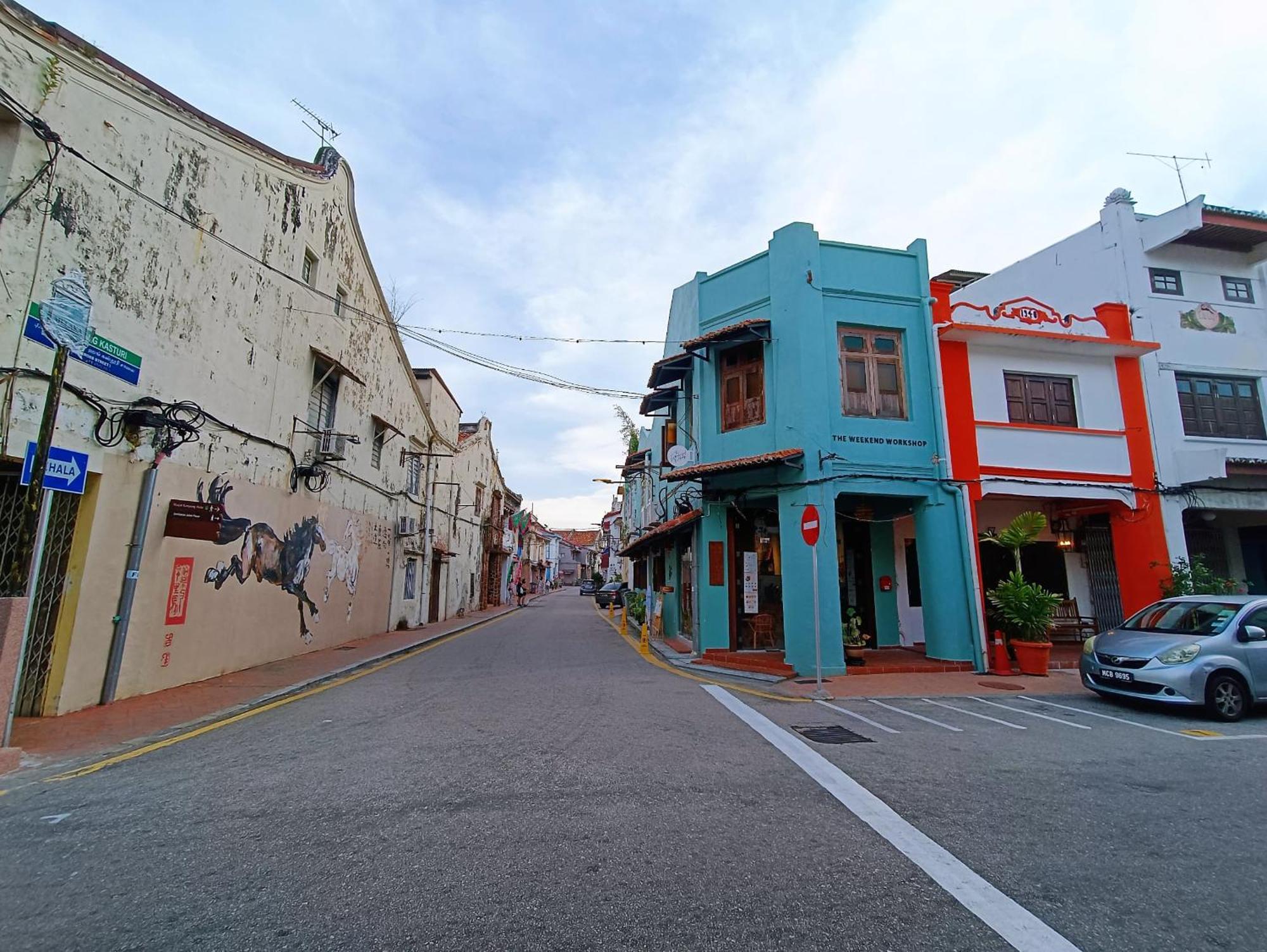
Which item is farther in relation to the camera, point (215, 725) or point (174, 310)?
point (174, 310)

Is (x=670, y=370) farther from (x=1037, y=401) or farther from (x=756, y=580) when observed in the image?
(x=1037, y=401)

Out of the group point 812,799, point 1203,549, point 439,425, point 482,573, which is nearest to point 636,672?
point 812,799

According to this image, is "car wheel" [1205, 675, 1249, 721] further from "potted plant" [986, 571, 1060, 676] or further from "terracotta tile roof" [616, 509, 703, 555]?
"terracotta tile roof" [616, 509, 703, 555]

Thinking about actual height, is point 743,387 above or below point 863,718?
above

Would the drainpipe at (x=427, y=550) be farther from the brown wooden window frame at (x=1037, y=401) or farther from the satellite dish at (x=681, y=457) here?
the brown wooden window frame at (x=1037, y=401)

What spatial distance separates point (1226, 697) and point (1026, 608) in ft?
11.7

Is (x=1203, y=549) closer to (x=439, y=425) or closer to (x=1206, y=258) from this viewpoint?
(x=1206, y=258)

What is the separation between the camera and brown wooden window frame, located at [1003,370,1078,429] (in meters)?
13.4

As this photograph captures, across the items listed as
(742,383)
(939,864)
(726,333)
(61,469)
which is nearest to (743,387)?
(742,383)

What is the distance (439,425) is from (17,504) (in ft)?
60.8

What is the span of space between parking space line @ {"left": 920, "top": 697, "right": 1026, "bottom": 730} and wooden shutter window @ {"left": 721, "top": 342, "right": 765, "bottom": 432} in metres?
6.14

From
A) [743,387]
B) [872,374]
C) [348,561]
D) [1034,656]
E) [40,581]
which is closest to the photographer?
[40,581]

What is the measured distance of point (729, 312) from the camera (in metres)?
14.1

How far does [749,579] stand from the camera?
44.0ft
